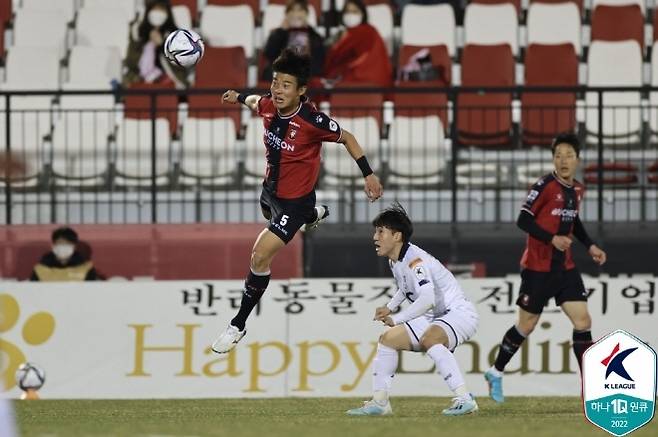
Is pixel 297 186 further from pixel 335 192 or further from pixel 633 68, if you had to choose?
pixel 633 68

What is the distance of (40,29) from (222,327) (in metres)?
6.47

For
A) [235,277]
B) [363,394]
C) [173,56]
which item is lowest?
[363,394]

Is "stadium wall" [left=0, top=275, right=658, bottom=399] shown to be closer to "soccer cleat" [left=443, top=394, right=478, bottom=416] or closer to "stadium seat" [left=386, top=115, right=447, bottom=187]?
"stadium seat" [left=386, top=115, right=447, bottom=187]

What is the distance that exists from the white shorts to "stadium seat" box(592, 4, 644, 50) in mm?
8723

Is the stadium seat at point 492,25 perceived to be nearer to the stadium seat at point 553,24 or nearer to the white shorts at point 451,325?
the stadium seat at point 553,24

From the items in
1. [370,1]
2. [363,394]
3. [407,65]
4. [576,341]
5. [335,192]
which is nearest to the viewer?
[576,341]

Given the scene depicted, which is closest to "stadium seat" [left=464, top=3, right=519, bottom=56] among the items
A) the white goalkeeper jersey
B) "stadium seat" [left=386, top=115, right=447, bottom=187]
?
"stadium seat" [left=386, top=115, right=447, bottom=187]

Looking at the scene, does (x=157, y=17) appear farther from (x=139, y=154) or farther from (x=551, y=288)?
(x=551, y=288)

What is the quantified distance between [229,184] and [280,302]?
240cm

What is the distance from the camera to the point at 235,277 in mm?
17047

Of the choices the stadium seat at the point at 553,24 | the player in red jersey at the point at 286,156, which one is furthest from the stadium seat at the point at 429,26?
the player in red jersey at the point at 286,156

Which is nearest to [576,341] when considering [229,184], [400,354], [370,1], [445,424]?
[400,354]

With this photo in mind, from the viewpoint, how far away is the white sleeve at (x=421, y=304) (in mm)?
12656

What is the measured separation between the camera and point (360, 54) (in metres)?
19.7
